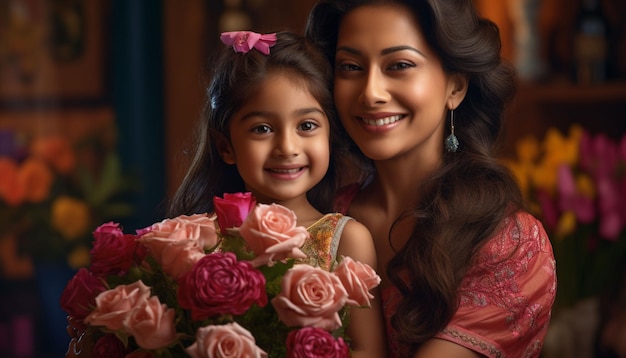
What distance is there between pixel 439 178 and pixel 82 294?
616 millimetres

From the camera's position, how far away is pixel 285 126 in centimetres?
156

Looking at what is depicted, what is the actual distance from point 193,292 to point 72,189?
1.84 meters

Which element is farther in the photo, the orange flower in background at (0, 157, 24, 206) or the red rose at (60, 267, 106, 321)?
the orange flower in background at (0, 157, 24, 206)

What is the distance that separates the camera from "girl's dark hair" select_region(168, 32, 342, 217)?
160 centimetres

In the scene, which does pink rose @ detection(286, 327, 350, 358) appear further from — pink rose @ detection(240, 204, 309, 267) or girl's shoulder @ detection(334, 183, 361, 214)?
girl's shoulder @ detection(334, 183, 361, 214)

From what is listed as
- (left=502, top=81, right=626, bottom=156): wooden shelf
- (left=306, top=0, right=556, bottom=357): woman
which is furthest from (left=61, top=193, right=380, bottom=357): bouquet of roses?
(left=502, top=81, right=626, bottom=156): wooden shelf

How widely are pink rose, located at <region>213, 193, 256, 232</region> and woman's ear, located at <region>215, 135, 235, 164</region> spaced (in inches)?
13.7

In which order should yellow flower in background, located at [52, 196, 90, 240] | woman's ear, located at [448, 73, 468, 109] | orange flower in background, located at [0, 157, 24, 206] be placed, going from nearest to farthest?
woman's ear, located at [448, 73, 468, 109], orange flower in background, located at [0, 157, 24, 206], yellow flower in background, located at [52, 196, 90, 240]

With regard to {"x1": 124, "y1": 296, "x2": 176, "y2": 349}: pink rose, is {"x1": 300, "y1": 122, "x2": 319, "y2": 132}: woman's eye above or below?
above

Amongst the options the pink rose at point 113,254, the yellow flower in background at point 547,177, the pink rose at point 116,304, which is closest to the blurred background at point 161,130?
the yellow flower in background at point 547,177

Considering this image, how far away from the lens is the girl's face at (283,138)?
156cm

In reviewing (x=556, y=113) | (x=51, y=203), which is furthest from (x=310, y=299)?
(x=556, y=113)

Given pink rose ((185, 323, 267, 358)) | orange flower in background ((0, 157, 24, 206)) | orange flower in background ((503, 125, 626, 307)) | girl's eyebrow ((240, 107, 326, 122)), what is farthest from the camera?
orange flower in background ((0, 157, 24, 206))

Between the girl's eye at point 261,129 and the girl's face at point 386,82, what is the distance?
13cm
